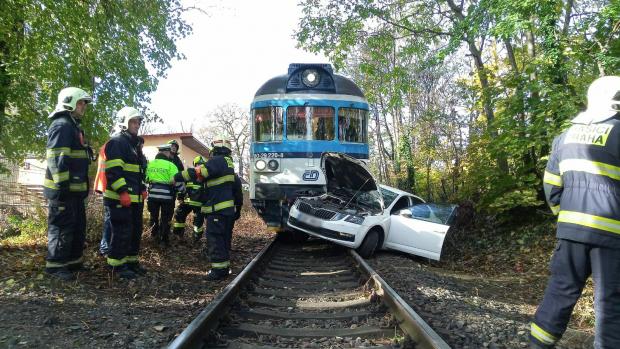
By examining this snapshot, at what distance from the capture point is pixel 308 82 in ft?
31.8

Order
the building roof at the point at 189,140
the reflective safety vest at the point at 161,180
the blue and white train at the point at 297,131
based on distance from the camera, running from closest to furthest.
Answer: the reflective safety vest at the point at 161,180 < the blue and white train at the point at 297,131 < the building roof at the point at 189,140

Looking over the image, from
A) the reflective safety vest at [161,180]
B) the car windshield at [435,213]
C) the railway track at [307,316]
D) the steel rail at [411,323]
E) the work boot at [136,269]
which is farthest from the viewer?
the car windshield at [435,213]

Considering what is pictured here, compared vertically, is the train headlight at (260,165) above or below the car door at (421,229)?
above

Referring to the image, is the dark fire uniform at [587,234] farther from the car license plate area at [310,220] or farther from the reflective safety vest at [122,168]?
the car license plate area at [310,220]

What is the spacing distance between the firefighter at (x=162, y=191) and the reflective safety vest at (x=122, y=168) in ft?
5.16

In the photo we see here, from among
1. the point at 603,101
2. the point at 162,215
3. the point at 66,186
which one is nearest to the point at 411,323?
the point at 603,101

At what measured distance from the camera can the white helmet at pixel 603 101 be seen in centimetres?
305

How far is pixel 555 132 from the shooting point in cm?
805

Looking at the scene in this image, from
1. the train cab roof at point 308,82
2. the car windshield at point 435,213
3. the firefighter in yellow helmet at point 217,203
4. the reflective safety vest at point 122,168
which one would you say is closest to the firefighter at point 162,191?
the firefighter in yellow helmet at point 217,203

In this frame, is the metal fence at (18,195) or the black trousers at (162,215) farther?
the metal fence at (18,195)

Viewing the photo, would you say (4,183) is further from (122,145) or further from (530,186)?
(530,186)

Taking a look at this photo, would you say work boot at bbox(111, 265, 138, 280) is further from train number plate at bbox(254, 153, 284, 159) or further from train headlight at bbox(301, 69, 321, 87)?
train headlight at bbox(301, 69, 321, 87)

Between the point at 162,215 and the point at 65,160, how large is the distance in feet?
8.59

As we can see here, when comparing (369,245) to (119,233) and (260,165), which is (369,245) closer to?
(260,165)
